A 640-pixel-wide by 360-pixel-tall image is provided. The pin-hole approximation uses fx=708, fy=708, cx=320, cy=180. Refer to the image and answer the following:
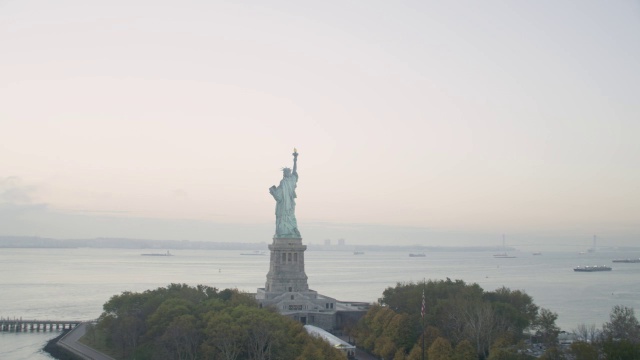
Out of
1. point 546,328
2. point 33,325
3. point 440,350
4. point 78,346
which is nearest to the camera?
point 440,350

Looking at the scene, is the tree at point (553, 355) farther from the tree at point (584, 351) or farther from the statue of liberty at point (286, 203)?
the statue of liberty at point (286, 203)

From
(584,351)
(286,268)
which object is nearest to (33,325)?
(286,268)

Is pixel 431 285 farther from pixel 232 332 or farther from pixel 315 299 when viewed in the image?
pixel 232 332

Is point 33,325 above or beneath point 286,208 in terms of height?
beneath

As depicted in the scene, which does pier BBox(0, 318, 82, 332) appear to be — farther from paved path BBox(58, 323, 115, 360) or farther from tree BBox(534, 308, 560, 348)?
tree BBox(534, 308, 560, 348)

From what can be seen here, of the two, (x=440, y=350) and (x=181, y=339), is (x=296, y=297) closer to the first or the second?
(x=181, y=339)

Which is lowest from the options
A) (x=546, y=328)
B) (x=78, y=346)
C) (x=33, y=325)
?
(x=33, y=325)
